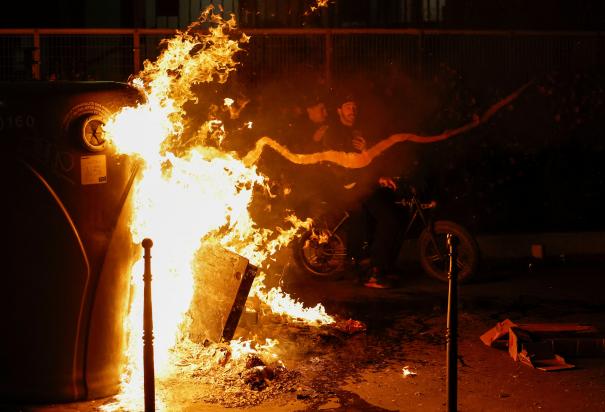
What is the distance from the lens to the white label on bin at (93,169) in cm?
578

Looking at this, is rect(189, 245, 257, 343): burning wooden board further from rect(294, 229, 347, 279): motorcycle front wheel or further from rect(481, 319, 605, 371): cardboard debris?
rect(294, 229, 347, 279): motorcycle front wheel

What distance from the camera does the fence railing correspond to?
12.8 meters

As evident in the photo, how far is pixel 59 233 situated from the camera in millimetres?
5746

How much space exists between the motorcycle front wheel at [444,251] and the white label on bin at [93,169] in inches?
210

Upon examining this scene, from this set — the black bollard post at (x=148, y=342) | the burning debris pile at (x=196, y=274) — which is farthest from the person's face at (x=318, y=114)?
the black bollard post at (x=148, y=342)

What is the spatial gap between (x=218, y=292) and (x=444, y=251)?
13.1 feet

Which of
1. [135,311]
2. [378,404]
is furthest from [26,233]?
[378,404]

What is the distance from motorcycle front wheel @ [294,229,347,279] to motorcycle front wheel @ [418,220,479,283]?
963mm

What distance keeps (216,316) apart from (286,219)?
3613 millimetres

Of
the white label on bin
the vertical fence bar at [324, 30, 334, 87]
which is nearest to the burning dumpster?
the white label on bin

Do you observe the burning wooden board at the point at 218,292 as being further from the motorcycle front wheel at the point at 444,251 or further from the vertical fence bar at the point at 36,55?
the vertical fence bar at the point at 36,55

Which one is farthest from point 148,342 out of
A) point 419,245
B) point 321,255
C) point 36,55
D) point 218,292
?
point 36,55

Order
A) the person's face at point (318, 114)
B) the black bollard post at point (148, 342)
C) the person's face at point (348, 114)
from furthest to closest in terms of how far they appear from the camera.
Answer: the person's face at point (318, 114)
the person's face at point (348, 114)
the black bollard post at point (148, 342)

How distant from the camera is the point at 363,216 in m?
10.8
